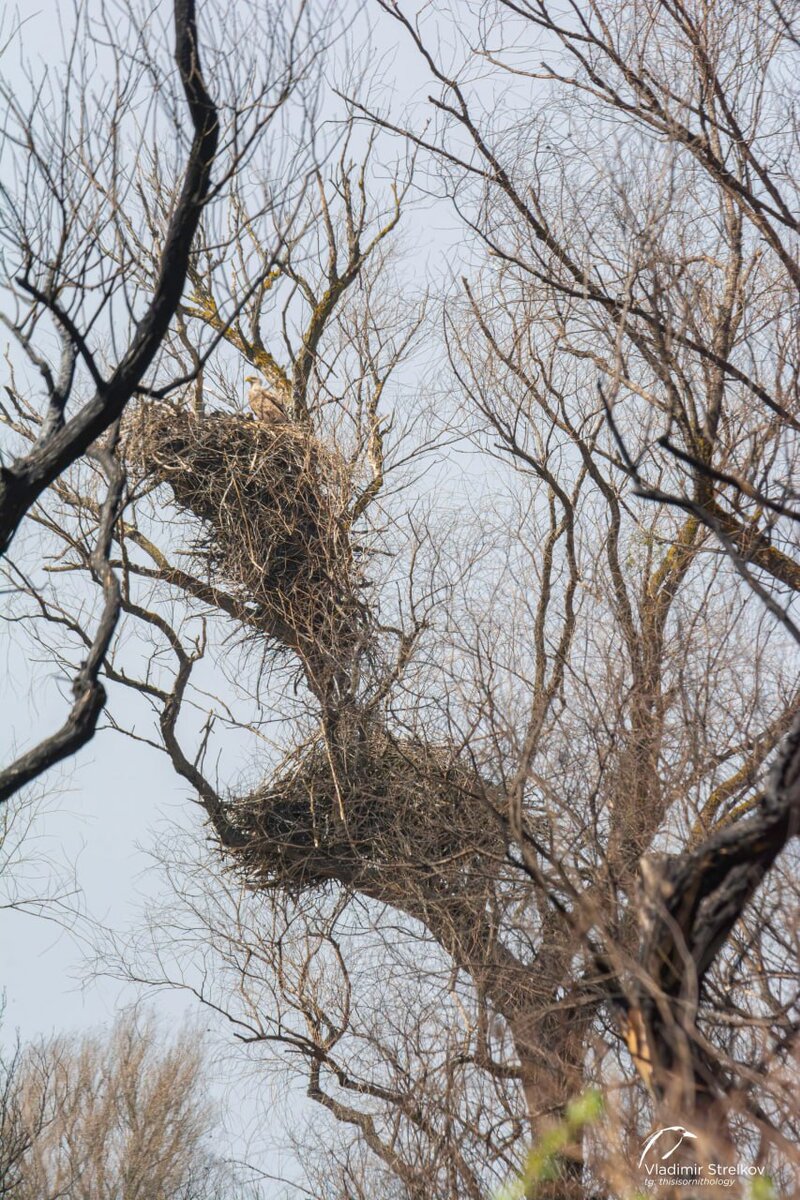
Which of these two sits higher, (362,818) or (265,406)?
(265,406)

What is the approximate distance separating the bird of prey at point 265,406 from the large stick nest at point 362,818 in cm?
196

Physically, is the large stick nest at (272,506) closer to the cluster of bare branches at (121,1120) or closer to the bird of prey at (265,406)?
the bird of prey at (265,406)

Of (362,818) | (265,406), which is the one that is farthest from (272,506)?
(362,818)

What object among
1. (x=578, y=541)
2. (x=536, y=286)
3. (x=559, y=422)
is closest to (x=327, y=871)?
(x=578, y=541)

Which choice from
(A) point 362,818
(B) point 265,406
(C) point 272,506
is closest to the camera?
(A) point 362,818

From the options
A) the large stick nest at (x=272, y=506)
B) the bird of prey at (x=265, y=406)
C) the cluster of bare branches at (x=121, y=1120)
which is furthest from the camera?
the cluster of bare branches at (x=121, y=1120)

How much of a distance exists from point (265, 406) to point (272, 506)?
28.0 inches

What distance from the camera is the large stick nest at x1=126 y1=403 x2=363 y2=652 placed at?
7.10 meters

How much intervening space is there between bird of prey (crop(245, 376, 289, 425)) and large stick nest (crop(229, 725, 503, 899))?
196 centimetres

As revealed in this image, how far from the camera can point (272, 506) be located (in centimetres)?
726

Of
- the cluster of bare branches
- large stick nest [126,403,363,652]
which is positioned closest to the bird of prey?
large stick nest [126,403,363,652]

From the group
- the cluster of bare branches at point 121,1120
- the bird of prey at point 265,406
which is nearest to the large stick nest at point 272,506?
the bird of prey at point 265,406

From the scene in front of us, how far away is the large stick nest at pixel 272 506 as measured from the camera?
7102 millimetres

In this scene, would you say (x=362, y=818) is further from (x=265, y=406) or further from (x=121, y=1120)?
(x=121, y=1120)
